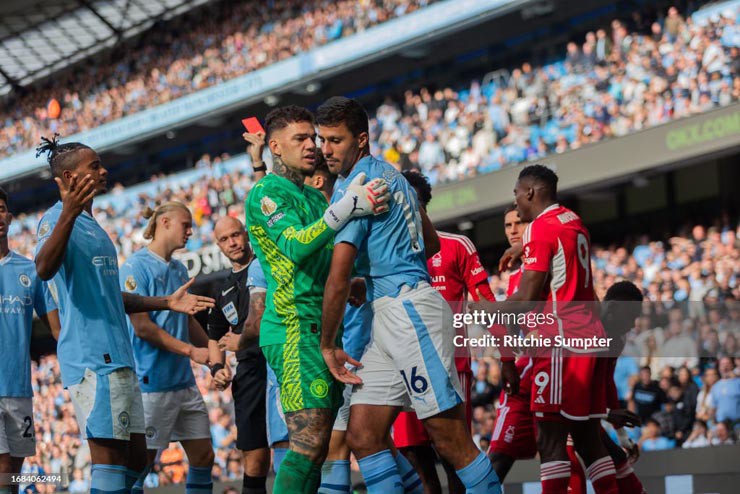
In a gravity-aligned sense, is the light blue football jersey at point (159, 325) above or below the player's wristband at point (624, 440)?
above

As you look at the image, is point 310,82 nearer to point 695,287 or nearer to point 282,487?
point 695,287

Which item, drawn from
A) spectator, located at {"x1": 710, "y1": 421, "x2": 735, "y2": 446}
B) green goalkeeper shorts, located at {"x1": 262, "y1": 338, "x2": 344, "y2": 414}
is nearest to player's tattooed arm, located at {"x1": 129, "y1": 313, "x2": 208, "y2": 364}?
green goalkeeper shorts, located at {"x1": 262, "y1": 338, "x2": 344, "y2": 414}

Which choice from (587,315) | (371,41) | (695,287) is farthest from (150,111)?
(587,315)

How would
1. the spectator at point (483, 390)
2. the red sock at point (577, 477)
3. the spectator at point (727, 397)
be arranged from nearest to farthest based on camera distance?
the red sock at point (577, 477) < the spectator at point (727, 397) < the spectator at point (483, 390)

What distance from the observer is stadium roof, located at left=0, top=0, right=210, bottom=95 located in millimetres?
Answer: 33375

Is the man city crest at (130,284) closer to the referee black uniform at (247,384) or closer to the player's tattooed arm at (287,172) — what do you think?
the referee black uniform at (247,384)

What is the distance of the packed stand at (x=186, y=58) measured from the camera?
24.9m

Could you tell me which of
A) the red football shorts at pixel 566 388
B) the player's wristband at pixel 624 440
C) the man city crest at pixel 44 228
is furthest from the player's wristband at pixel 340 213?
the player's wristband at pixel 624 440

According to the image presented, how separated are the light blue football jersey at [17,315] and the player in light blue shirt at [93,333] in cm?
98

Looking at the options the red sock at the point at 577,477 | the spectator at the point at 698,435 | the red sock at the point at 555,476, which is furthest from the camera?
the spectator at the point at 698,435

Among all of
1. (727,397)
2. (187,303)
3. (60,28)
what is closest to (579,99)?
(727,397)

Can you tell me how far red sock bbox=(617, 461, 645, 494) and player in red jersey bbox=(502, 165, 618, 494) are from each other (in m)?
0.73

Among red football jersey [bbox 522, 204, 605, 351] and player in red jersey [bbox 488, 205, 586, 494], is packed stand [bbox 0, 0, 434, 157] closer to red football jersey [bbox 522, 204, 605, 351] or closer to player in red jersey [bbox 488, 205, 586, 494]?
player in red jersey [bbox 488, 205, 586, 494]

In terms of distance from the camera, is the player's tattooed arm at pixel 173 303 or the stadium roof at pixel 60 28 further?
the stadium roof at pixel 60 28
